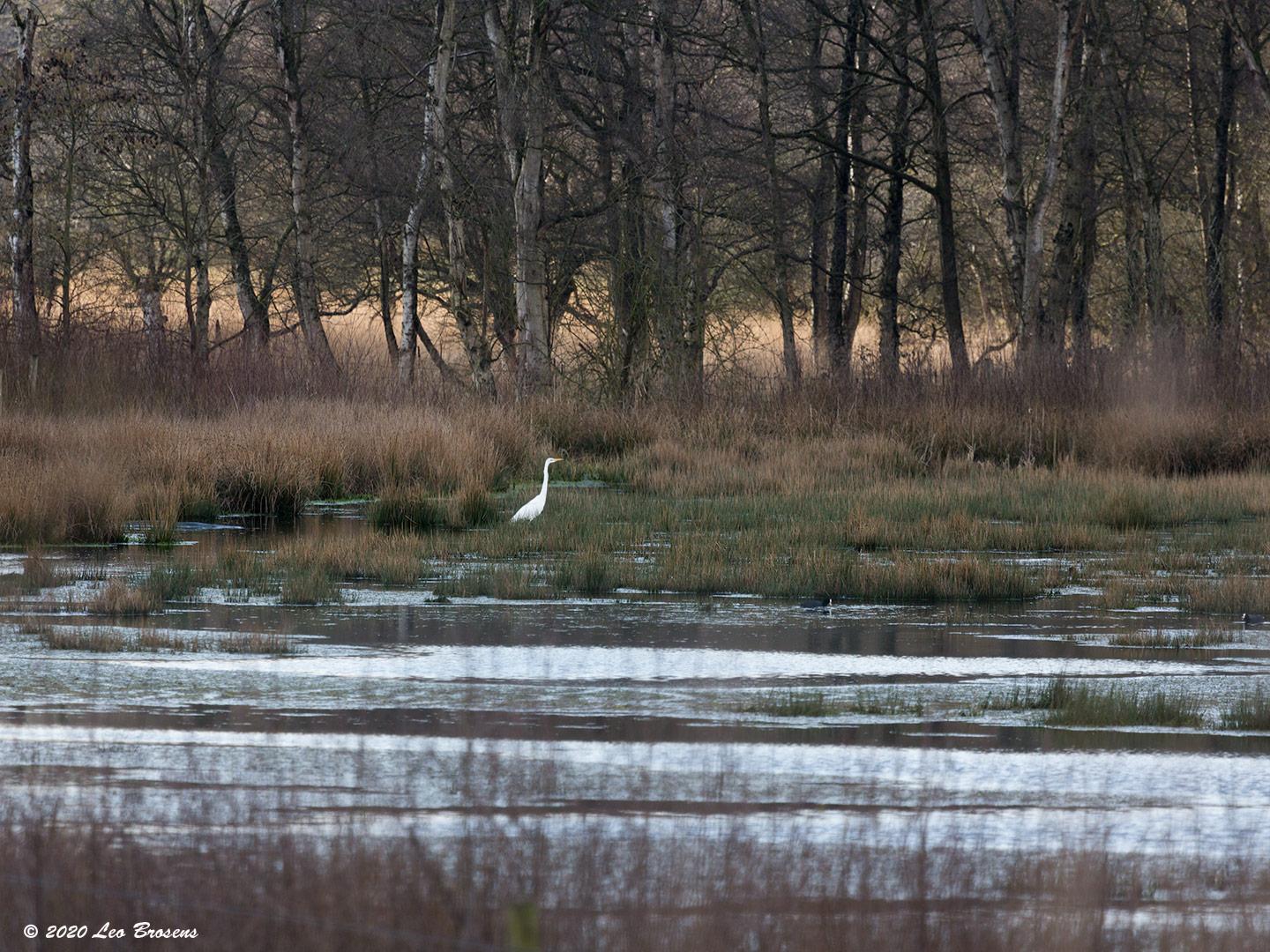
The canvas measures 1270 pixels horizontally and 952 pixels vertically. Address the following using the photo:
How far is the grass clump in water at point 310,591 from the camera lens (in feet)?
31.4

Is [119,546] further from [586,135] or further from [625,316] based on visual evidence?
[586,135]

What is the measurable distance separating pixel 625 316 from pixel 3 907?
18.7 m

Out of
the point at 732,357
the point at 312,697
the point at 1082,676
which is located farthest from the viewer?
the point at 732,357

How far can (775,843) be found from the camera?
167 inches

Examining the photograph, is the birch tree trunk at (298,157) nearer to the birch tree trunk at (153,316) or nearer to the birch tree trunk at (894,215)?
the birch tree trunk at (153,316)

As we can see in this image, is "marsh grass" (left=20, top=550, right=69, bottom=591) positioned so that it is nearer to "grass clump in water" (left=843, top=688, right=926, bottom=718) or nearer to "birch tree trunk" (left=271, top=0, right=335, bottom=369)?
"grass clump in water" (left=843, top=688, right=926, bottom=718)

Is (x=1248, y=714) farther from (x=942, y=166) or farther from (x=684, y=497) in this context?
(x=942, y=166)

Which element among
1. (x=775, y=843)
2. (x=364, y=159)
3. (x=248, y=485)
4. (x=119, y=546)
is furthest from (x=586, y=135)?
(x=775, y=843)

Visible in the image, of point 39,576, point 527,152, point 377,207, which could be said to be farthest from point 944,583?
point 377,207

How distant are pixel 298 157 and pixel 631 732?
22.5m

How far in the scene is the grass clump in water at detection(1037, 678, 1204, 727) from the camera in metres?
6.29

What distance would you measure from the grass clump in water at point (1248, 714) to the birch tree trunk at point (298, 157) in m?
20.4

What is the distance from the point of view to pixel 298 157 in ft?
88.3

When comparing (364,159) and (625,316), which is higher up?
(364,159)
